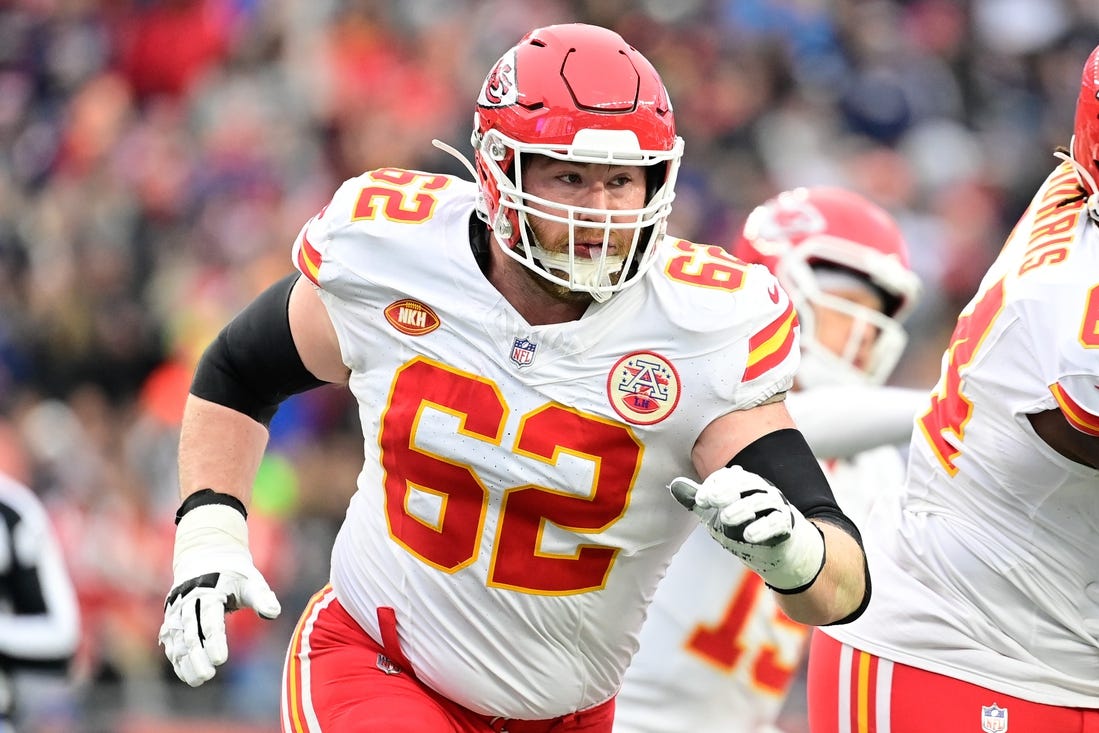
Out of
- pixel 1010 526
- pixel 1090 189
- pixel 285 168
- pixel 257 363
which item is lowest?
pixel 285 168

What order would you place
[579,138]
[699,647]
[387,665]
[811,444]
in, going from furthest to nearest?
1. [699,647]
2. [811,444]
3. [387,665]
4. [579,138]

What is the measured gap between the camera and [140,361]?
32.2 ft

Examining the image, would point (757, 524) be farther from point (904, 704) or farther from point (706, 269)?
point (904, 704)

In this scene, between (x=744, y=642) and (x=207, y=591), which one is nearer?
(x=207, y=591)

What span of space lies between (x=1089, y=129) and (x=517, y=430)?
47.1 inches

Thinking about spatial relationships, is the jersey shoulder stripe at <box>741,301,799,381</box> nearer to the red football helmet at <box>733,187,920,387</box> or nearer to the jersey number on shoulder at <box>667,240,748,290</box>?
the jersey number on shoulder at <box>667,240,748,290</box>

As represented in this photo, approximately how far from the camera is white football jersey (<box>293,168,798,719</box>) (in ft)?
10.4

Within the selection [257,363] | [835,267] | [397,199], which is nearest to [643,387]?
[397,199]

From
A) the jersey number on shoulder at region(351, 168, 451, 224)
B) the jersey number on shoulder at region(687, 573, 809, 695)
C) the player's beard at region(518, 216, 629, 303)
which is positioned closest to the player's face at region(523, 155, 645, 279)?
the player's beard at region(518, 216, 629, 303)

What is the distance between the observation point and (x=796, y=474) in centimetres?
308

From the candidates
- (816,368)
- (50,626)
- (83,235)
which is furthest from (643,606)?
(83,235)

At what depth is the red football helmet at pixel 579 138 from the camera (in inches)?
124

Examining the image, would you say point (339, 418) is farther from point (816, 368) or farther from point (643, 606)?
point (643, 606)

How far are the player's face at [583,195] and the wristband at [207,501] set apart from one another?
0.89 metres
